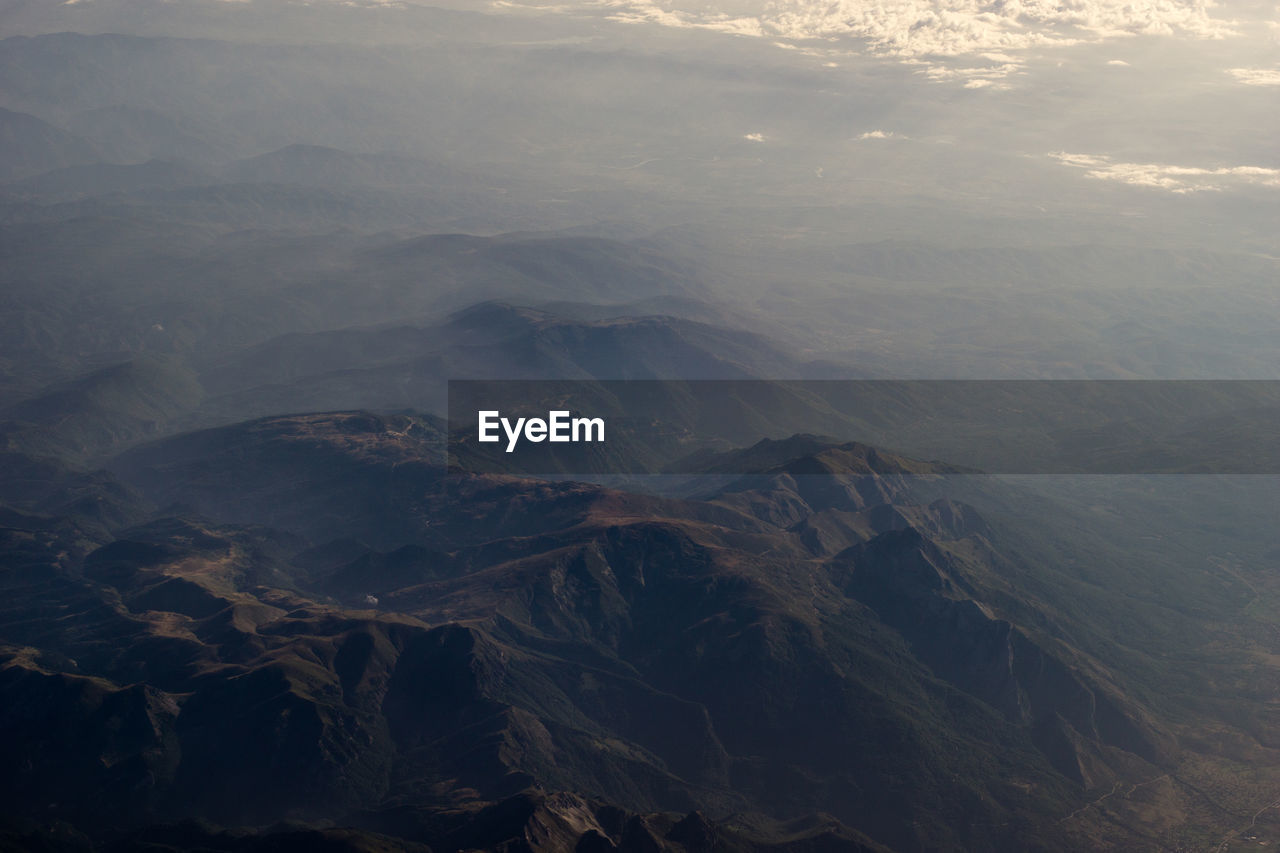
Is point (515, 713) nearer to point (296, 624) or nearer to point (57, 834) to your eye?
point (296, 624)

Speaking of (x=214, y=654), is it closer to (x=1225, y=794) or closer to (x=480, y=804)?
(x=480, y=804)

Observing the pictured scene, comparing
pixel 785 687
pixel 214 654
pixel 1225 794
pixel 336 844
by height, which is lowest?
pixel 1225 794

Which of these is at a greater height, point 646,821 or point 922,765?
point 646,821

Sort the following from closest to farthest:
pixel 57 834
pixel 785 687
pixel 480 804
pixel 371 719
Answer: pixel 57 834
pixel 480 804
pixel 371 719
pixel 785 687

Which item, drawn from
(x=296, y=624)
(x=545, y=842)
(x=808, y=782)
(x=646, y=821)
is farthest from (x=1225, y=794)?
(x=296, y=624)

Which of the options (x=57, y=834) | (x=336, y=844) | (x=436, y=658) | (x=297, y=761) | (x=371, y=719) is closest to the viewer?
(x=336, y=844)

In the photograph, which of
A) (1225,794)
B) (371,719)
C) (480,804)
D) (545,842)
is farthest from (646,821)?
(1225,794)

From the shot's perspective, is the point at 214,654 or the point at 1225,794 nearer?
the point at 214,654

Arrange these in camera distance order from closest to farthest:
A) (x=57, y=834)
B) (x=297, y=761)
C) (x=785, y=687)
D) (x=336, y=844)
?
(x=336, y=844), (x=57, y=834), (x=297, y=761), (x=785, y=687)

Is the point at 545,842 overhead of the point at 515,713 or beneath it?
overhead

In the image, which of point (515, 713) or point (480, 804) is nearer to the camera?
point (480, 804)
